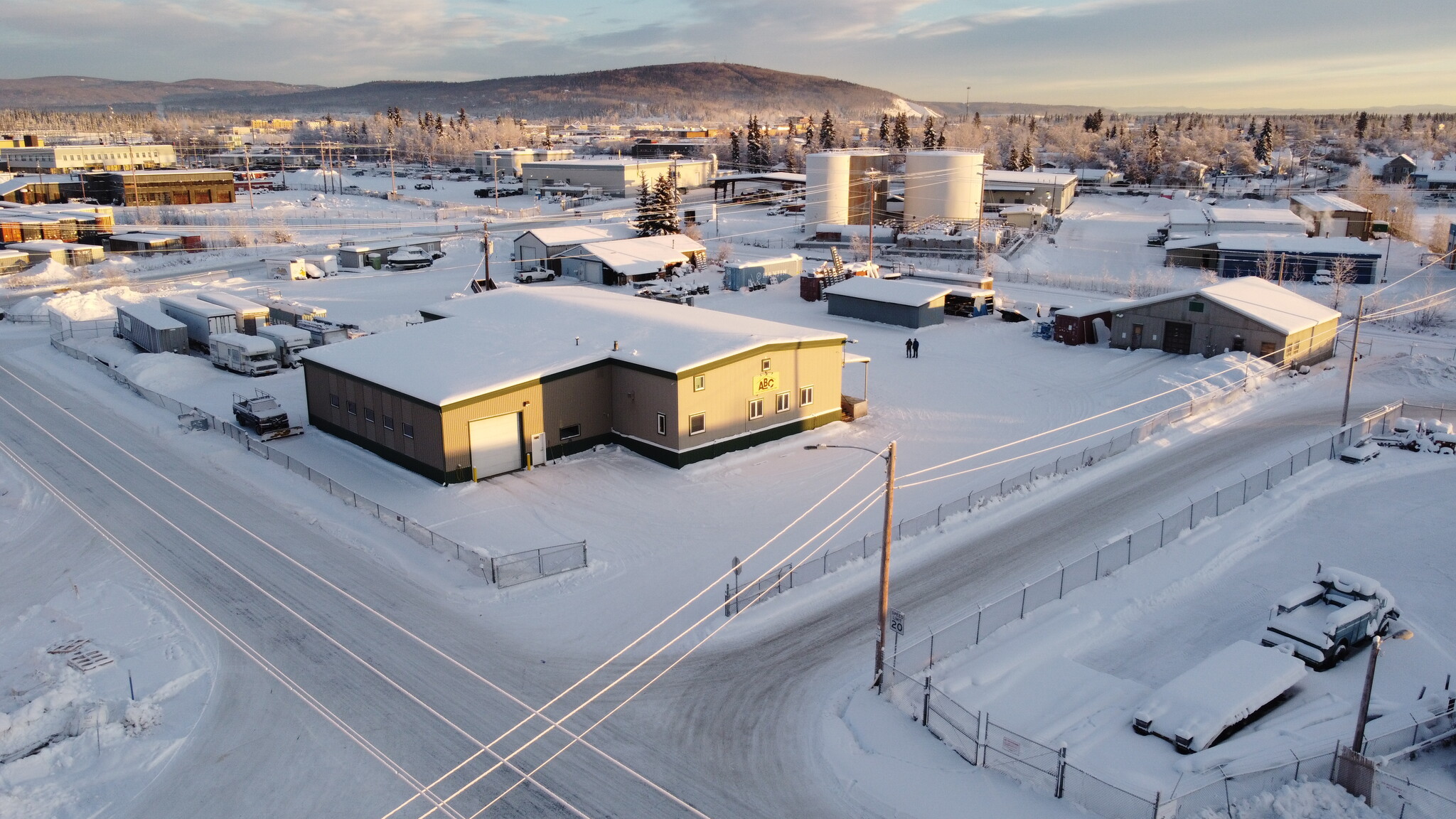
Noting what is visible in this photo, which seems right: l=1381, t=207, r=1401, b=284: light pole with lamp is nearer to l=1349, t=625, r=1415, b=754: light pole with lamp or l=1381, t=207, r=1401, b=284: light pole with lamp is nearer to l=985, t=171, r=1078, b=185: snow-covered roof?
l=985, t=171, r=1078, b=185: snow-covered roof

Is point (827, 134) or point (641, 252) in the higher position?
point (827, 134)

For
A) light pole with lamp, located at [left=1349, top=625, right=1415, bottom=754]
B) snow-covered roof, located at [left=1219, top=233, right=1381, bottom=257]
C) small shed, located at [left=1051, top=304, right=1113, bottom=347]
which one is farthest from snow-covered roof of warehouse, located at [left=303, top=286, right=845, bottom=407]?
snow-covered roof, located at [left=1219, top=233, right=1381, bottom=257]

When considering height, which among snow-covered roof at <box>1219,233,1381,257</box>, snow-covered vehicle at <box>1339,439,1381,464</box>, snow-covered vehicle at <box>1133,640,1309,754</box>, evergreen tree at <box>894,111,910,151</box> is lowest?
snow-covered vehicle at <box>1133,640,1309,754</box>

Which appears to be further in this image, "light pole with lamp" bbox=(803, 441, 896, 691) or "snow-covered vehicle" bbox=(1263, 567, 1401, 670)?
"snow-covered vehicle" bbox=(1263, 567, 1401, 670)

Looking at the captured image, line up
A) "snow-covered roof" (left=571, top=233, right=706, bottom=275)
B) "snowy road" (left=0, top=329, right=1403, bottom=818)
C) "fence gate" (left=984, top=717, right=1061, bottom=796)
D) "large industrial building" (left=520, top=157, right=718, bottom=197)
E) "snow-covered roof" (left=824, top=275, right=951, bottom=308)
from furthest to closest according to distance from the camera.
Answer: "large industrial building" (left=520, top=157, right=718, bottom=197) < "snow-covered roof" (left=571, top=233, right=706, bottom=275) < "snow-covered roof" (left=824, top=275, right=951, bottom=308) < "snowy road" (left=0, top=329, right=1403, bottom=818) < "fence gate" (left=984, top=717, right=1061, bottom=796)

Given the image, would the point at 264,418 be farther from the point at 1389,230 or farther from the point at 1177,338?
the point at 1389,230

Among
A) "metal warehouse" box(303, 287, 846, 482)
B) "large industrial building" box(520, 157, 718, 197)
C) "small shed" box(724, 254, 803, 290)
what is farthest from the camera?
"large industrial building" box(520, 157, 718, 197)

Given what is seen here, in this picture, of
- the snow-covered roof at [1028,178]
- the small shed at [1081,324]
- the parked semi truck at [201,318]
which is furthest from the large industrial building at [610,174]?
the small shed at [1081,324]

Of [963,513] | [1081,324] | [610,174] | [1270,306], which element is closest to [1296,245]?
[1270,306]
